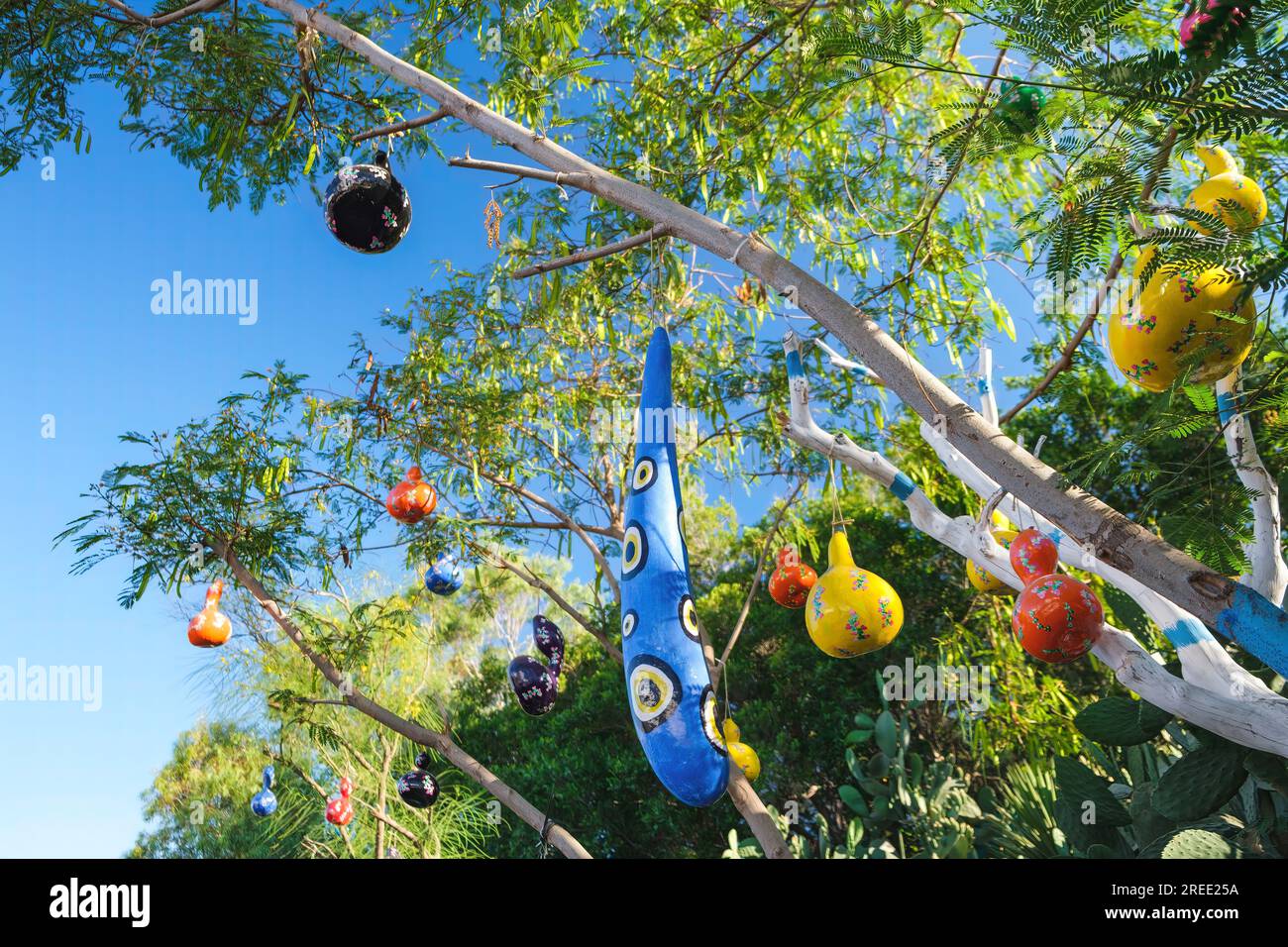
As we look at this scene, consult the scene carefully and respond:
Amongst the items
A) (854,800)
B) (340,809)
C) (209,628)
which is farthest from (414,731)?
(854,800)

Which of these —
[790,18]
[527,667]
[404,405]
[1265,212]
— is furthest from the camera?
[404,405]

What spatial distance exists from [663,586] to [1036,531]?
906mm

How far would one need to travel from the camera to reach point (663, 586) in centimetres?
182

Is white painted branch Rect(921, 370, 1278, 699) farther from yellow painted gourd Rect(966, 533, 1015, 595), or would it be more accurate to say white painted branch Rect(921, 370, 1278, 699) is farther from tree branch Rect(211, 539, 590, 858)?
tree branch Rect(211, 539, 590, 858)

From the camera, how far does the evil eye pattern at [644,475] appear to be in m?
1.92

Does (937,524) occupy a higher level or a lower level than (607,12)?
lower

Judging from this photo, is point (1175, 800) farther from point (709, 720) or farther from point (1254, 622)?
point (709, 720)

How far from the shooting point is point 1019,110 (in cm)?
108

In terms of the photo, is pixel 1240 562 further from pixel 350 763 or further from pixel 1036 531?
pixel 350 763

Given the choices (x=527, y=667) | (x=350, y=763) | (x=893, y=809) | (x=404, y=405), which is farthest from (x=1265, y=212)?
(x=350, y=763)

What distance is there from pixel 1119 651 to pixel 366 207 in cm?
200

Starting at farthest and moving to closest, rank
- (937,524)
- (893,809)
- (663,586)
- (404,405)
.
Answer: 1. (893,809)
2. (404,405)
3. (937,524)
4. (663,586)

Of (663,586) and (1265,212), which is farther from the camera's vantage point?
(663,586)

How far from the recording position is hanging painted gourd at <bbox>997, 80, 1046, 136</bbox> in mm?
1075
